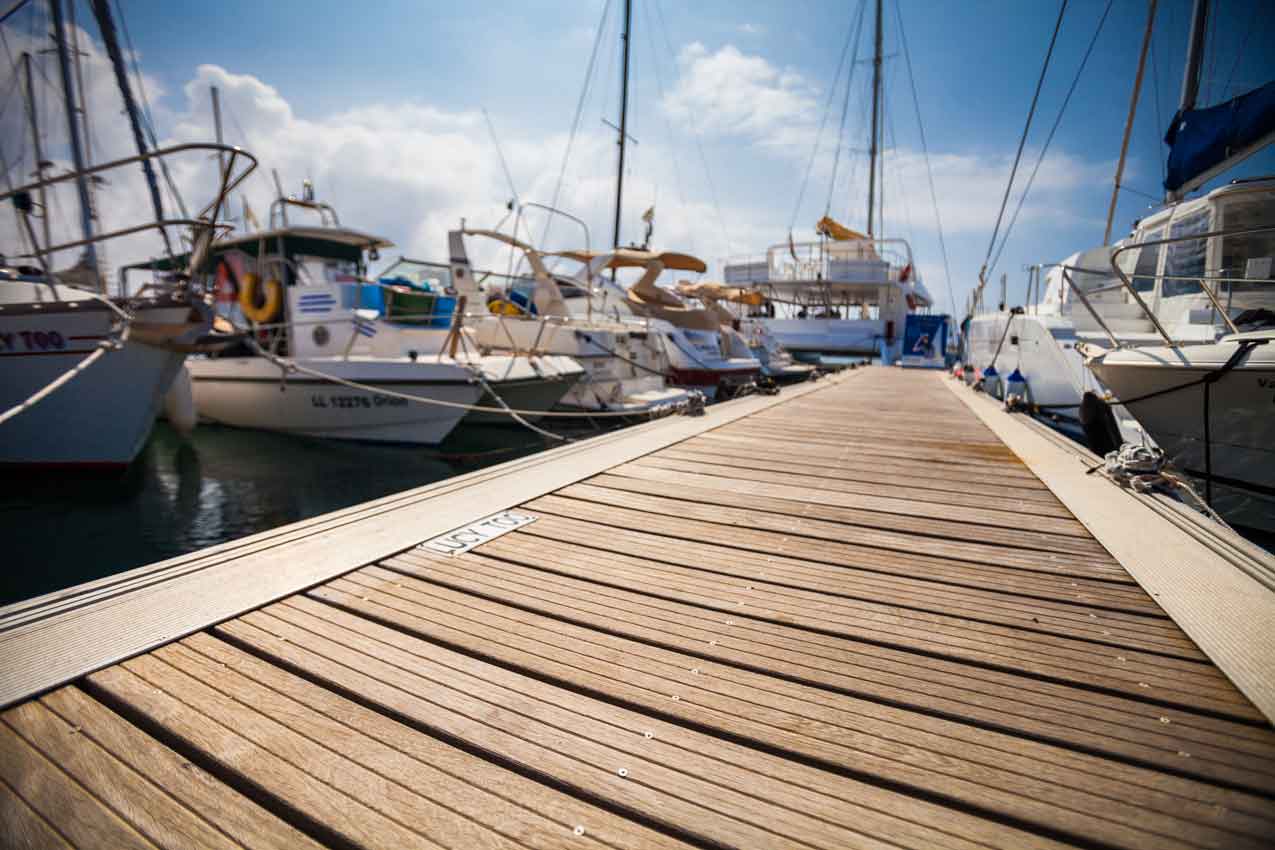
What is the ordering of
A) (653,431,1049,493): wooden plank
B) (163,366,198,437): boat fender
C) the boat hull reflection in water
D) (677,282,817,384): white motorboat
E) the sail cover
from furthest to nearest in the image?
(677,282,817,384): white motorboat < (163,366,198,437): boat fender < the sail cover < the boat hull reflection in water < (653,431,1049,493): wooden plank

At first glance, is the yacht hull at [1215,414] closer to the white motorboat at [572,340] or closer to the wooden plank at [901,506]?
the wooden plank at [901,506]

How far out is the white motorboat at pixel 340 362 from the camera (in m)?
7.98

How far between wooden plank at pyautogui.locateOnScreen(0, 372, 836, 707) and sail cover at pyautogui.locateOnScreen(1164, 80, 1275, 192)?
6778 millimetres

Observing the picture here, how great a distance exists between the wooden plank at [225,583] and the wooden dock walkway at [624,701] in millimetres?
10

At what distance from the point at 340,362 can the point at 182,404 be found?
2690 millimetres

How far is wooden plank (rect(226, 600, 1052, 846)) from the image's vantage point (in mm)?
990

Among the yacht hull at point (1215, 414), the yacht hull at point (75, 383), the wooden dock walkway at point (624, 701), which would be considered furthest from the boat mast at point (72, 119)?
the yacht hull at point (1215, 414)

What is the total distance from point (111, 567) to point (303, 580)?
4044mm

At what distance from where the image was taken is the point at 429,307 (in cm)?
1091

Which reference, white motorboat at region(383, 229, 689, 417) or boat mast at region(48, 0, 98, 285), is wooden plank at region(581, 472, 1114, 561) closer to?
white motorboat at region(383, 229, 689, 417)

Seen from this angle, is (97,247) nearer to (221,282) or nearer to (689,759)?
(221,282)

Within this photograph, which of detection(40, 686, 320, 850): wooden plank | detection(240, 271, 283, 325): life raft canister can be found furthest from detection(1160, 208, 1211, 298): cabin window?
detection(240, 271, 283, 325): life raft canister

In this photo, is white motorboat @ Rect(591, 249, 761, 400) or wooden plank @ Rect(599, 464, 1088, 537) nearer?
wooden plank @ Rect(599, 464, 1088, 537)

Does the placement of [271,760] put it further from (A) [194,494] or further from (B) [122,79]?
(B) [122,79]
